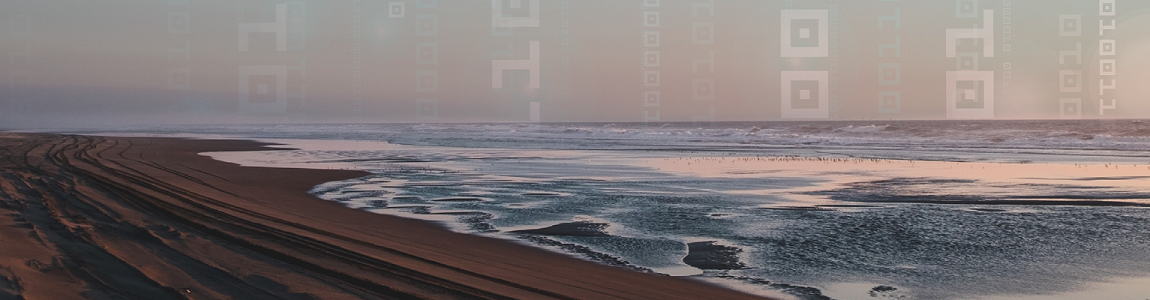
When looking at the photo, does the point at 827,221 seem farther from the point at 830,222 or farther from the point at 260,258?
the point at 260,258

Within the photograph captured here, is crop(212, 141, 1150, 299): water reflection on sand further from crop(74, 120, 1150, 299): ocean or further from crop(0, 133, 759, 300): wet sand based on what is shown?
crop(0, 133, 759, 300): wet sand

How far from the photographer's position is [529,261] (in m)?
7.08

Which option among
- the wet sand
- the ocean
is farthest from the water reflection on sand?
the wet sand

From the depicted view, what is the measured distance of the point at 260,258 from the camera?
6.45 m

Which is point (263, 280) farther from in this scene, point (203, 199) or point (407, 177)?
point (407, 177)

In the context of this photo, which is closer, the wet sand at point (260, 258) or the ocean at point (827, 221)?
the wet sand at point (260, 258)

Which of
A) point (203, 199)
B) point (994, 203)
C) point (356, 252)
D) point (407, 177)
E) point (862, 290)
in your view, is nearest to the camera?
point (862, 290)

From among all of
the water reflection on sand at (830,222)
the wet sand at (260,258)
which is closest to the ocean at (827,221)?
the water reflection on sand at (830,222)

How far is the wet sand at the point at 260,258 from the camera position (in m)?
5.28

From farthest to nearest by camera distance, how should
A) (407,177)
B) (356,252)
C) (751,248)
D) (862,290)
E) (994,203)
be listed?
1. (407,177)
2. (994,203)
3. (751,248)
4. (356,252)
5. (862,290)

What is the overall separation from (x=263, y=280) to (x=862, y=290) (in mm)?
4749

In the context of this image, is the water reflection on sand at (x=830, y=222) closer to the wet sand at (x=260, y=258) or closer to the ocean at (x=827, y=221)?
the ocean at (x=827, y=221)

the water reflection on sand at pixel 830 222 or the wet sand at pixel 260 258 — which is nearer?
the wet sand at pixel 260 258

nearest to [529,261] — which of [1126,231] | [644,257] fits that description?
[644,257]
